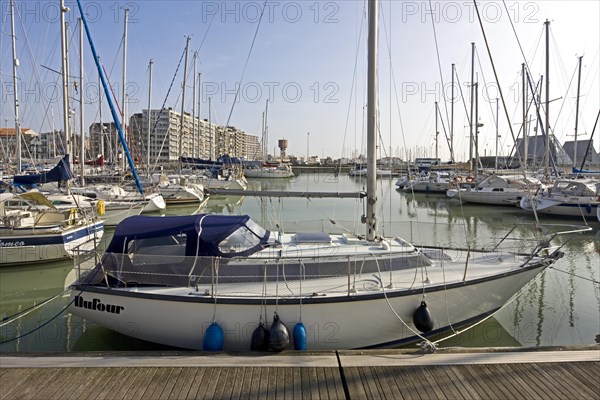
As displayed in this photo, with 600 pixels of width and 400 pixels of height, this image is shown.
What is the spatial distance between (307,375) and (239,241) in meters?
3.33

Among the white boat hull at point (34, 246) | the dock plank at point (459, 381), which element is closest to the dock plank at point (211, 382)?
the dock plank at point (459, 381)

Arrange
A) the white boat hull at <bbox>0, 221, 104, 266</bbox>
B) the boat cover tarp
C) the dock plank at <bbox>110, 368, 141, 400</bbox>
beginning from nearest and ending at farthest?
1. the dock plank at <bbox>110, 368, 141, 400</bbox>
2. the white boat hull at <bbox>0, 221, 104, 266</bbox>
3. the boat cover tarp

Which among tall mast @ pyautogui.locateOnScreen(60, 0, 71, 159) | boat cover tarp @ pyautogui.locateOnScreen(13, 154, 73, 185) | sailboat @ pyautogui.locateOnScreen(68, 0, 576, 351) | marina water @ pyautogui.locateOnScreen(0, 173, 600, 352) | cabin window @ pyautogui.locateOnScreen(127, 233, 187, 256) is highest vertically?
tall mast @ pyautogui.locateOnScreen(60, 0, 71, 159)

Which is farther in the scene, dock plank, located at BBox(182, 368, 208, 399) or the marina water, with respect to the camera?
the marina water

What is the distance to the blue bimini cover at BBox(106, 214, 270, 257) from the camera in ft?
23.7

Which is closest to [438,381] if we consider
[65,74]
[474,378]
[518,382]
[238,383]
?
[474,378]

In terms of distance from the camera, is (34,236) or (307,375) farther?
(34,236)

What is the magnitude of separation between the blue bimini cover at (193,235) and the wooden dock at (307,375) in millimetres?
2210

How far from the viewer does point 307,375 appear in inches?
193

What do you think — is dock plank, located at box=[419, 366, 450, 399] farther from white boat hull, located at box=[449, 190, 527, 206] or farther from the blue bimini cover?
white boat hull, located at box=[449, 190, 527, 206]

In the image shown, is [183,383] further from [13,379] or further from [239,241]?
[239,241]

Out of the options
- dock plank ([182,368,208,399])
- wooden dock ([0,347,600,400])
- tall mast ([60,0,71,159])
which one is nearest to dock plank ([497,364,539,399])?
wooden dock ([0,347,600,400])

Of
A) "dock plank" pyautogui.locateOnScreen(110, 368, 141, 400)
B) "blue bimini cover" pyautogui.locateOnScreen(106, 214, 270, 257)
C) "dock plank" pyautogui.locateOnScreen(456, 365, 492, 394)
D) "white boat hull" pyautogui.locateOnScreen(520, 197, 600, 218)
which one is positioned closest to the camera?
"dock plank" pyautogui.locateOnScreen(110, 368, 141, 400)

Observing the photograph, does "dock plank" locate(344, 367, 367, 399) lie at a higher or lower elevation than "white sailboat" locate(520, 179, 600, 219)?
lower
